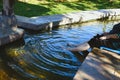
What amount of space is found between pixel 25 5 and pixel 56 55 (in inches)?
279

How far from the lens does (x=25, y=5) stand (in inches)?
606

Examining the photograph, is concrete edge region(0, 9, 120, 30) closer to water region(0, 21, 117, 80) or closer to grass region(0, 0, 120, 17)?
water region(0, 21, 117, 80)

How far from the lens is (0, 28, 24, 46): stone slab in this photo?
905 centimetres

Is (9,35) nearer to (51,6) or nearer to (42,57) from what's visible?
(42,57)

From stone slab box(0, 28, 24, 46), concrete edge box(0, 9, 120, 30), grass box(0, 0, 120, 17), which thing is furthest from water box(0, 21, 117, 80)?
grass box(0, 0, 120, 17)

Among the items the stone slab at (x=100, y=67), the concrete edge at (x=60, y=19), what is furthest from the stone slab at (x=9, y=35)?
the stone slab at (x=100, y=67)

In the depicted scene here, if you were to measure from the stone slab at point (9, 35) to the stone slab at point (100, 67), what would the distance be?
117 inches

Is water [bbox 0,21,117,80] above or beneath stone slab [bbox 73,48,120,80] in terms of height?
beneath

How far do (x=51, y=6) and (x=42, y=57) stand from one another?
7991mm

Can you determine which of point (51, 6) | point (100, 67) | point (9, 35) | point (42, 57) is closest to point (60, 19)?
point (51, 6)

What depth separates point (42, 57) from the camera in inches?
342

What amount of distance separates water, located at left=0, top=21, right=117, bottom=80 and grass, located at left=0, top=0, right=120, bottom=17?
8.98ft

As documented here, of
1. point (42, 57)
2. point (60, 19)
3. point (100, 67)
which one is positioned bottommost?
point (42, 57)

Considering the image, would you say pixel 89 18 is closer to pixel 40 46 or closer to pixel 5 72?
pixel 40 46
